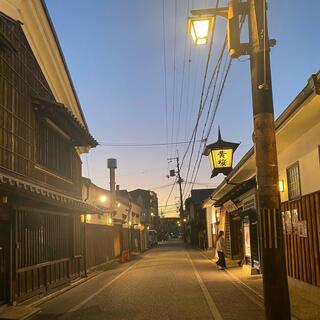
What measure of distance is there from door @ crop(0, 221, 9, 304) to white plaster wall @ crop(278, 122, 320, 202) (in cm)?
832

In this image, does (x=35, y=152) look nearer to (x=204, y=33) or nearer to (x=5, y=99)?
(x=5, y=99)

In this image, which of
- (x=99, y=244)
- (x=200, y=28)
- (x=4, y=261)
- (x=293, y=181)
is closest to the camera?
(x=200, y=28)

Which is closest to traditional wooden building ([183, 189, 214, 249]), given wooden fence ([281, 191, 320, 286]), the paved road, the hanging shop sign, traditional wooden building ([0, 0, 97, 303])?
the hanging shop sign

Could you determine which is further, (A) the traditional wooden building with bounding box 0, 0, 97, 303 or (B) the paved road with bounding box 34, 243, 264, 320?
(A) the traditional wooden building with bounding box 0, 0, 97, 303

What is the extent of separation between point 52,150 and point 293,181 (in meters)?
8.98

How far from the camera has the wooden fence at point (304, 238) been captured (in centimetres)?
1243

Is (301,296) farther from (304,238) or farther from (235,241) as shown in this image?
(235,241)

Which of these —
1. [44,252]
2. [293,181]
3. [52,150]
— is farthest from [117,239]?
[293,181]

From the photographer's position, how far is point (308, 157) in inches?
503

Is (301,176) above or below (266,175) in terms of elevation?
above

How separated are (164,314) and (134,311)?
2.95ft

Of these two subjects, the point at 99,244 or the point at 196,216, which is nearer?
the point at 99,244

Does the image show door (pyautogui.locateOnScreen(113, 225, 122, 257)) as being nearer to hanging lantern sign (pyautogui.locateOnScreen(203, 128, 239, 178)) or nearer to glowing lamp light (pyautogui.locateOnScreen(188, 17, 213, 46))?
hanging lantern sign (pyautogui.locateOnScreen(203, 128, 239, 178))

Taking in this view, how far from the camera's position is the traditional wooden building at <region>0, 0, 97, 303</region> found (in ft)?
42.6
